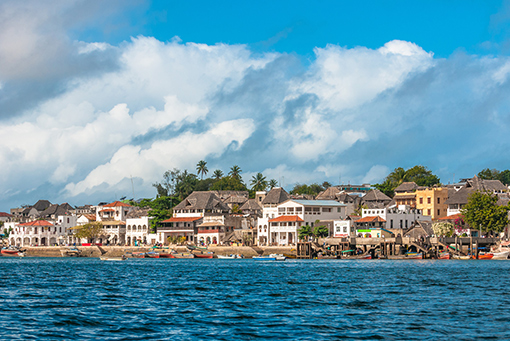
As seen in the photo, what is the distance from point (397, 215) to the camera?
13500 cm

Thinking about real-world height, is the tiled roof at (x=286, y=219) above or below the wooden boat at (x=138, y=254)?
above

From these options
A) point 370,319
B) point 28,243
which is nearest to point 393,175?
point 28,243

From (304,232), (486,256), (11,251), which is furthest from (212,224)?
(486,256)

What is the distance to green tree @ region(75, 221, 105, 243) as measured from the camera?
163 metres

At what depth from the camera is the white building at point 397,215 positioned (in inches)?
5256

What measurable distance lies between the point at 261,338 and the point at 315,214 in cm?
11484

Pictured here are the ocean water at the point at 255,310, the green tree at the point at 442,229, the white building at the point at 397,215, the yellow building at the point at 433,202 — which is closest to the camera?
the ocean water at the point at 255,310

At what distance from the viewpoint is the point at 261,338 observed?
85.0 ft

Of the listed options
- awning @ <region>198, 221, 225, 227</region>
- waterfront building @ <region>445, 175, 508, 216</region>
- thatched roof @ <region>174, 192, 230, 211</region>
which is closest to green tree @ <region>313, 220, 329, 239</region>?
awning @ <region>198, 221, 225, 227</region>

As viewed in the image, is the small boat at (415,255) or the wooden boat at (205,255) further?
the wooden boat at (205,255)

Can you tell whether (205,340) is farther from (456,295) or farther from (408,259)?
(408,259)

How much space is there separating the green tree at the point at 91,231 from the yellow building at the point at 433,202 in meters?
80.2

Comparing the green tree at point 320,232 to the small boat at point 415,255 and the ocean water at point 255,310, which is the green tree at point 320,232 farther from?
the ocean water at point 255,310

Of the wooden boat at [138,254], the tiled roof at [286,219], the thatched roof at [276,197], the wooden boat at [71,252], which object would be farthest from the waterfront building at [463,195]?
the wooden boat at [71,252]
